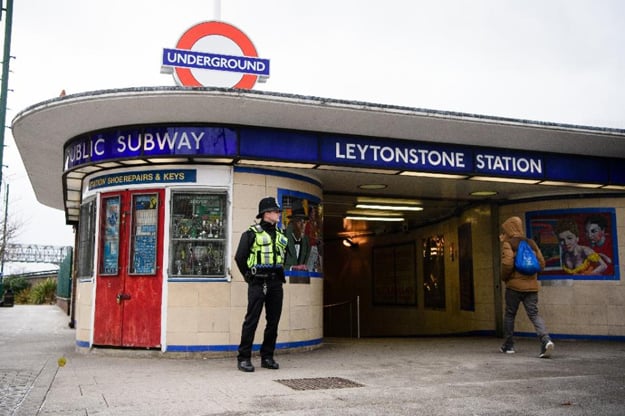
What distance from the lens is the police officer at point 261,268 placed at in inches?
287

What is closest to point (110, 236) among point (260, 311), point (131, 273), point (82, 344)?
point (131, 273)

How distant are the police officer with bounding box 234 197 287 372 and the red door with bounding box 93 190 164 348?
217cm

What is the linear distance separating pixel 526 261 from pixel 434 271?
6.87 meters

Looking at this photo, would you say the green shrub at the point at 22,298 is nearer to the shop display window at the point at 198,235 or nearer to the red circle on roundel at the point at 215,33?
the red circle on roundel at the point at 215,33

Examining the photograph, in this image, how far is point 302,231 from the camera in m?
10.1

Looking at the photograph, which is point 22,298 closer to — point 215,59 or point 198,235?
point 215,59

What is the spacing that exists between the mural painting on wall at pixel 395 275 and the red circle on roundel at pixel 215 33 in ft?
26.1

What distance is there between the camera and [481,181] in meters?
11.1

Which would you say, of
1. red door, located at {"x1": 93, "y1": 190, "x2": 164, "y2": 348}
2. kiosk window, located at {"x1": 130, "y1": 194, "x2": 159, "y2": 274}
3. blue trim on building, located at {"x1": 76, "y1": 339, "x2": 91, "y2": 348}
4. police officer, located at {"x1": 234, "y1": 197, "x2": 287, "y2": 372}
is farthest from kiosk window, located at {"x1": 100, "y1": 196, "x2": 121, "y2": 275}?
police officer, located at {"x1": 234, "y1": 197, "x2": 287, "y2": 372}

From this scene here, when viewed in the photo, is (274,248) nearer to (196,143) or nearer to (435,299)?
(196,143)

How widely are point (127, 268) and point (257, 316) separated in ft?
9.40

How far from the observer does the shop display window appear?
905 centimetres

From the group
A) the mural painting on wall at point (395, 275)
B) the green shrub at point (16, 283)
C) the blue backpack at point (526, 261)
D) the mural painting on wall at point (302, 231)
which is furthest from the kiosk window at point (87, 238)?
the green shrub at point (16, 283)

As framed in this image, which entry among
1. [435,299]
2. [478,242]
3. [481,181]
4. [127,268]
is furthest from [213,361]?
[435,299]
